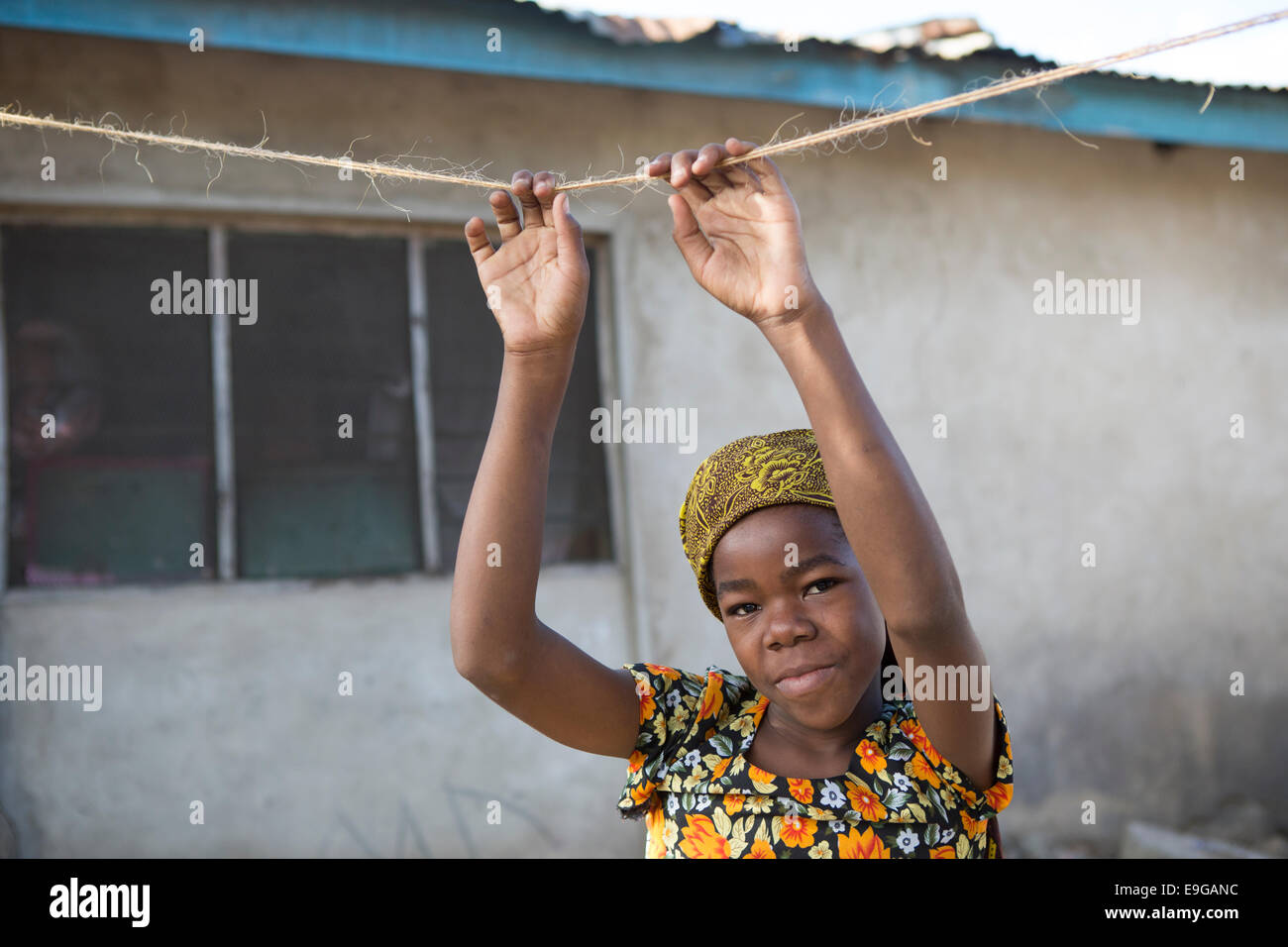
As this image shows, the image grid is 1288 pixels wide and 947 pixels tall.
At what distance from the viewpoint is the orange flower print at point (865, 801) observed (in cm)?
154

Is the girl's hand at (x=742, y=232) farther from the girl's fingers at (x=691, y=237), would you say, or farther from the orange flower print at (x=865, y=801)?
the orange flower print at (x=865, y=801)

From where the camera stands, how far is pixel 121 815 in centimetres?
404

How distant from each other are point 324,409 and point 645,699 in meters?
3.14

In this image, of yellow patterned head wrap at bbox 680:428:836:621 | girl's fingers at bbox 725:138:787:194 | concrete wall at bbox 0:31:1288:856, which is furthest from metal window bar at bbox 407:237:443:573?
girl's fingers at bbox 725:138:787:194

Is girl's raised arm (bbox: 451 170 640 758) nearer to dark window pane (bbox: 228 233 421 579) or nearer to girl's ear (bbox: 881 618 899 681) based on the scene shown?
girl's ear (bbox: 881 618 899 681)

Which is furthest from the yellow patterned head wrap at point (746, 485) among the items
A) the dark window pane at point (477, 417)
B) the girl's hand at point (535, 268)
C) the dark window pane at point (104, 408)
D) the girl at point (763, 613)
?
the dark window pane at point (104, 408)

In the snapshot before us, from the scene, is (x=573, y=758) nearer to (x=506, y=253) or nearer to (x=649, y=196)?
(x=649, y=196)

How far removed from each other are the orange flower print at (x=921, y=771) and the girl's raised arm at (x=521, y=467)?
52 centimetres

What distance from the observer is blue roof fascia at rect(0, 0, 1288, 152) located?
149 inches

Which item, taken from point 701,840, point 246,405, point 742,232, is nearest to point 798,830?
point 701,840

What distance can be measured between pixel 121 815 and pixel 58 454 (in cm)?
143

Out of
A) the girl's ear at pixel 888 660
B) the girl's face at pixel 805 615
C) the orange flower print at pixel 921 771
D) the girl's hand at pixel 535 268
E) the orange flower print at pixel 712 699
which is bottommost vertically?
the orange flower print at pixel 921 771

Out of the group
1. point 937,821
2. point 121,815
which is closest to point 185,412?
point 121,815

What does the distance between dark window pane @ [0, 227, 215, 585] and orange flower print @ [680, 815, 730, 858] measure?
3261mm
